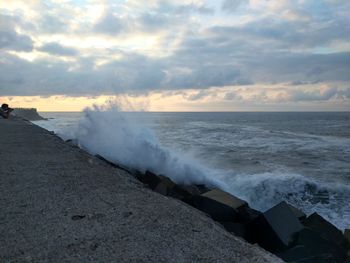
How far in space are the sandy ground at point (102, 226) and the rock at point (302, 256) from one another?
41.5 inches

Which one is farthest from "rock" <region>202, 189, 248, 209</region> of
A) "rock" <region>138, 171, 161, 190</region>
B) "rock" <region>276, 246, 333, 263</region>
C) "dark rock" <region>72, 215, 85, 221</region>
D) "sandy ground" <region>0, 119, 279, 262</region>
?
"dark rock" <region>72, 215, 85, 221</region>

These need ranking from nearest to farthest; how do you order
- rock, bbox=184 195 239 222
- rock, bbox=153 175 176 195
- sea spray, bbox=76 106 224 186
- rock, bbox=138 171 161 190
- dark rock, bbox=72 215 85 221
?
dark rock, bbox=72 215 85 221 < rock, bbox=184 195 239 222 < rock, bbox=153 175 176 195 < rock, bbox=138 171 161 190 < sea spray, bbox=76 106 224 186

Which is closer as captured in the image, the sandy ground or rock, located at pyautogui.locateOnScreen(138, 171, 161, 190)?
the sandy ground

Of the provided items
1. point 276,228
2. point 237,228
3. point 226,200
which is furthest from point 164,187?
point 276,228

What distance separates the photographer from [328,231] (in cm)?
612

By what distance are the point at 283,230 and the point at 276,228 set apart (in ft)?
0.31

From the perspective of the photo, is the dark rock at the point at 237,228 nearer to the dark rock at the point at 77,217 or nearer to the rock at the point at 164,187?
the rock at the point at 164,187

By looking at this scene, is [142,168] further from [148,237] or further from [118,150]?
Answer: [148,237]

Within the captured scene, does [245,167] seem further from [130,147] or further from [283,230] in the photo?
[283,230]

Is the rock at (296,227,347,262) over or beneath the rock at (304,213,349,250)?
over

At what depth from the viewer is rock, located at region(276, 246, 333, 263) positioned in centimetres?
498

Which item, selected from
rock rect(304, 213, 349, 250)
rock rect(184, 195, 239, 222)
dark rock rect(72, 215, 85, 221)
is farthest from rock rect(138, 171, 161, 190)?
dark rock rect(72, 215, 85, 221)

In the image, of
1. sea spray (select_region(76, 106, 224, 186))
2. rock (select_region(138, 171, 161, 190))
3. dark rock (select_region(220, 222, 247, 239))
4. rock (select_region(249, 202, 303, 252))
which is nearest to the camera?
rock (select_region(249, 202, 303, 252))

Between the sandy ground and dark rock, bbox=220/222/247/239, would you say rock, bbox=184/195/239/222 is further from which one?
the sandy ground
